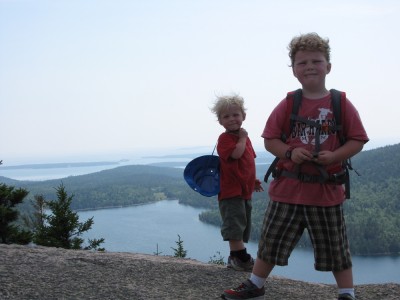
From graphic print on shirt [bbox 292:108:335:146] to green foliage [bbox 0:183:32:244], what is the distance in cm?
1304

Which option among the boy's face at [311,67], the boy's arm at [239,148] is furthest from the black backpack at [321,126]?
the boy's arm at [239,148]

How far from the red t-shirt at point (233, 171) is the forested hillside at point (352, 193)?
1690 inches

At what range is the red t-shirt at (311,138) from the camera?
3096 millimetres

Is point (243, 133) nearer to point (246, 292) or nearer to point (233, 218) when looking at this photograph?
point (233, 218)

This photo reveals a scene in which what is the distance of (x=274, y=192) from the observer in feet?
10.9

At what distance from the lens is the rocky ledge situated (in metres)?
3.86

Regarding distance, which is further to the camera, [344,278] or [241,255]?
[241,255]

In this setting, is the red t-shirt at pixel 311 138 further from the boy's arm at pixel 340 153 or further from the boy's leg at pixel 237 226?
the boy's leg at pixel 237 226

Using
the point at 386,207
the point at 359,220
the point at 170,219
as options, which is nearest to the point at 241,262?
the point at 359,220

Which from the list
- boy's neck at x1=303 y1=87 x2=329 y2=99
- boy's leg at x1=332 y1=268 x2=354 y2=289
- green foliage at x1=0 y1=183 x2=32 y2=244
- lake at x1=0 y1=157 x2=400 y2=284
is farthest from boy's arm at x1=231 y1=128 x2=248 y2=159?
lake at x1=0 y1=157 x2=400 y2=284

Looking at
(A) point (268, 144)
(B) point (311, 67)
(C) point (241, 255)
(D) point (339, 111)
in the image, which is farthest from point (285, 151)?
(C) point (241, 255)

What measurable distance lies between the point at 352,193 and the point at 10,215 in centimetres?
8533

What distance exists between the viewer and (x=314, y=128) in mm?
3121

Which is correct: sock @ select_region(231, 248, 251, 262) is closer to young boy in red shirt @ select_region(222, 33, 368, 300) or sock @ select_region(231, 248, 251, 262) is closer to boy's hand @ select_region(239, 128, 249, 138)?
boy's hand @ select_region(239, 128, 249, 138)
